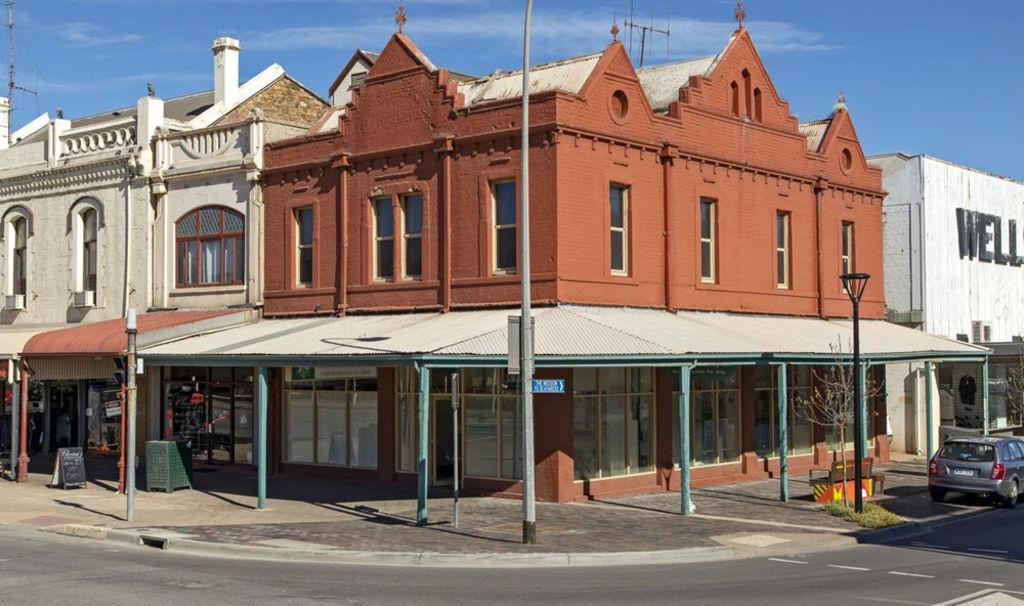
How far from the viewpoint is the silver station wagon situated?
24.2m

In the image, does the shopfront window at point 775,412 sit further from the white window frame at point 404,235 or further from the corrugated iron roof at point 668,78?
the white window frame at point 404,235

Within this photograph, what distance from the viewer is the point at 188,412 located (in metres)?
31.3

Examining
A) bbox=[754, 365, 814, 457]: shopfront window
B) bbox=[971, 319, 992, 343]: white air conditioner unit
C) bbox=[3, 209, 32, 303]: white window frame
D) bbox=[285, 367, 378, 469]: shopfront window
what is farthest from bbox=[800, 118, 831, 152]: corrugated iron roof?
bbox=[3, 209, 32, 303]: white window frame

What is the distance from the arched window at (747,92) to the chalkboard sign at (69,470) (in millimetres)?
18146

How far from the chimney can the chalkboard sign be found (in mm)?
12488

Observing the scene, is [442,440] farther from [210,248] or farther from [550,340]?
[210,248]

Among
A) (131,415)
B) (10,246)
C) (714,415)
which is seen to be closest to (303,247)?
(131,415)

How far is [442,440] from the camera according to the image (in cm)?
2606

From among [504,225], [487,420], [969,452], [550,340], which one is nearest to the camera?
[550,340]

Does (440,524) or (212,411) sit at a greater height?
(212,411)

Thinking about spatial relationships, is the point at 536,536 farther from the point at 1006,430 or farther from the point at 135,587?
the point at 1006,430

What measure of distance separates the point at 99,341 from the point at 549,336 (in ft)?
38.0

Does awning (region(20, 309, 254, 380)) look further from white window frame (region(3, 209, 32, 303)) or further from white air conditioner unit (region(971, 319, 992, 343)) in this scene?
white air conditioner unit (region(971, 319, 992, 343))

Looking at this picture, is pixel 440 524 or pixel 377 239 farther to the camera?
pixel 377 239
